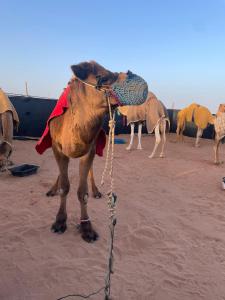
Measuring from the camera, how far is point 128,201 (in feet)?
15.7

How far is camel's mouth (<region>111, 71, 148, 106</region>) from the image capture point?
2.58m

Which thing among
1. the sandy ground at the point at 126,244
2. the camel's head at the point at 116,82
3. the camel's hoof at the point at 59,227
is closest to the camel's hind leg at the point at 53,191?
the sandy ground at the point at 126,244

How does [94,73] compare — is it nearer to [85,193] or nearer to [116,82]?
[116,82]

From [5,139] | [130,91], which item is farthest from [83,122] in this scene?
[5,139]

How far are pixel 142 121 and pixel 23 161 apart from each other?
3.97 m

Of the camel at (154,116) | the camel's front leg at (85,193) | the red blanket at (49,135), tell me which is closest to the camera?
the red blanket at (49,135)

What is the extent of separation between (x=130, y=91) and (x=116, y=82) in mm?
163

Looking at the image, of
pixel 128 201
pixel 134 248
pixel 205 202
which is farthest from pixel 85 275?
pixel 205 202

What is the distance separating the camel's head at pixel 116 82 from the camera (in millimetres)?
2584

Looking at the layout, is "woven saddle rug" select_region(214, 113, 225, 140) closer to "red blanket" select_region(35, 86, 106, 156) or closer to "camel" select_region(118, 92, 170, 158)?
"camel" select_region(118, 92, 170, 158)

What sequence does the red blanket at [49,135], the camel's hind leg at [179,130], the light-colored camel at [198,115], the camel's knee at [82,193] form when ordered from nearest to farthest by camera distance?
the red blanket at [49,135] → the camel's knee at [82,193] → the light-colored camel at [198,115] → the camel's hind leg at [179,130]

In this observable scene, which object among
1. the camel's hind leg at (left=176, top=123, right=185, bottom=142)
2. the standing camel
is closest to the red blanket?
the standing camel

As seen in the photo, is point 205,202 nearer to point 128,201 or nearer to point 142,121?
point 128,201

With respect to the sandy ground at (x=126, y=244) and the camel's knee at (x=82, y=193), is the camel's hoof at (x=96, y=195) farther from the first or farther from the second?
the camel's knee at (x=82, y=193)
